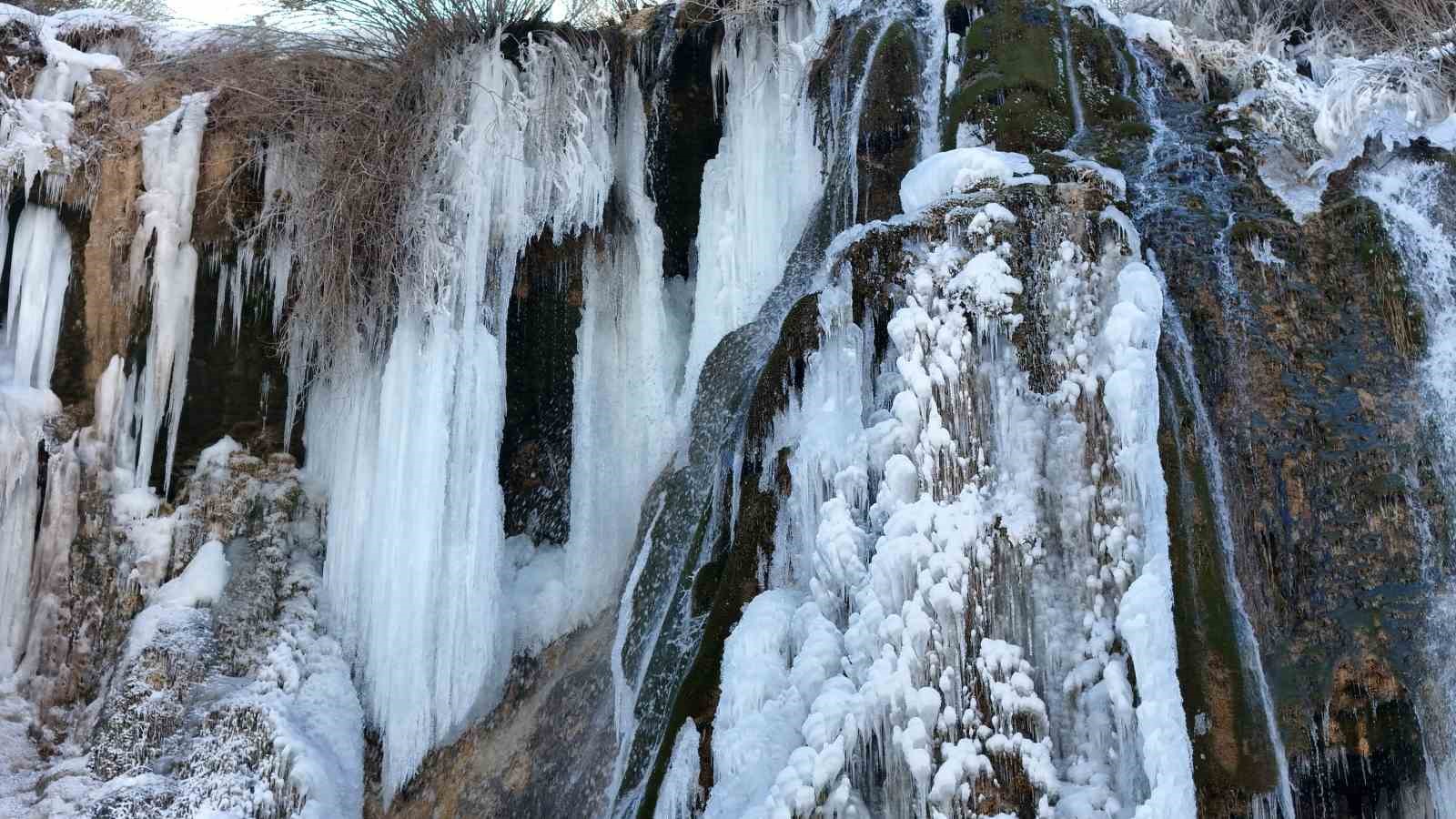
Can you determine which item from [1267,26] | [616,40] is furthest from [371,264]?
[1267,26]

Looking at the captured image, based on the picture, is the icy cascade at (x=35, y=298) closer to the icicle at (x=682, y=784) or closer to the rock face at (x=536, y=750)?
the rock face at (x=536, y=750)

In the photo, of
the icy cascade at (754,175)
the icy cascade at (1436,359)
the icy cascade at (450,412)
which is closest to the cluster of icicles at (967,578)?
the icy cascade at (1436,359)

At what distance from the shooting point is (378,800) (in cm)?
636

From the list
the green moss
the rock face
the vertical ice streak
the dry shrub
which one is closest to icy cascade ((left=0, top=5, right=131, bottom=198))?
the dry shrub

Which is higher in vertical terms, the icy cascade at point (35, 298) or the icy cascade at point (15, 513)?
the icy cascade at point (35, 298)

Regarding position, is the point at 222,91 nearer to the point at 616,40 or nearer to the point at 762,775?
the point at 616,40

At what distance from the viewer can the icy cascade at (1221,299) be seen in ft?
14.4

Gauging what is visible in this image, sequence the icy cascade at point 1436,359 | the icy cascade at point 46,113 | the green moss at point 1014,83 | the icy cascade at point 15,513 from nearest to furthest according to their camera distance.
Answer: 1. the icy cascade at point 1436,359
2. the green moss at point 1014,83
3. the icy cascade at point 15,513
4. the icy cascade at point 46,113

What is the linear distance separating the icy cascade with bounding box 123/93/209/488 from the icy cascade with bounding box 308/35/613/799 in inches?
31.0

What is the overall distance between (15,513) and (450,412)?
8.21ft

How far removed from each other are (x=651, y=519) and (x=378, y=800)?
2063 millimetres

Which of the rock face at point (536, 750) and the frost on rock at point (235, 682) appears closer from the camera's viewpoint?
the rock face at point (536, 750)

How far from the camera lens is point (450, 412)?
6.49 metres

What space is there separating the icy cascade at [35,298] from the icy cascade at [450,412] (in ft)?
4.81
